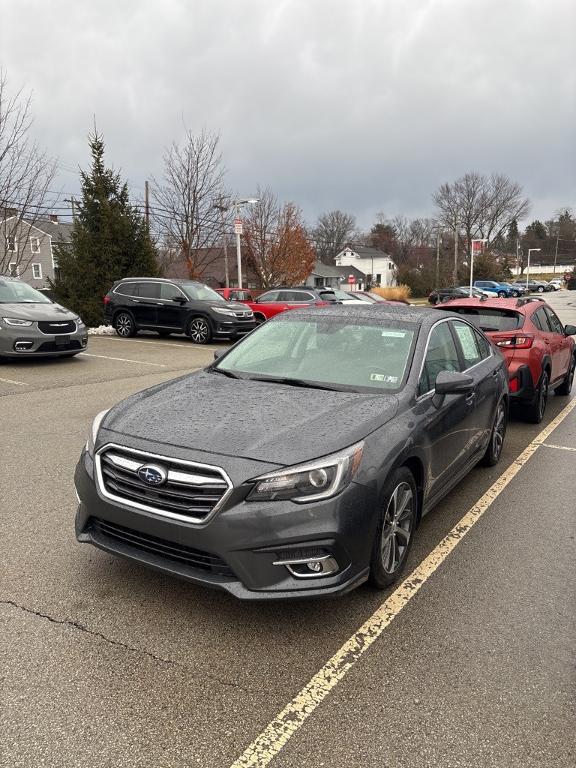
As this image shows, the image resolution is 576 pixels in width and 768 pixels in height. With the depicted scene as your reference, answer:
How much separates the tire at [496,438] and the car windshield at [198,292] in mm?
11240

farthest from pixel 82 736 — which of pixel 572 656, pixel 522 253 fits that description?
pixel 522 253

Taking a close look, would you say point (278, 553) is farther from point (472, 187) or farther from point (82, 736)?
point (472, 187)

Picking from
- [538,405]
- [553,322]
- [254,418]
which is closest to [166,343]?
[553,322]

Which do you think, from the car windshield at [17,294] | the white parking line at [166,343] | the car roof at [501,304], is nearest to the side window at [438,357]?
the car roof at [501,304]

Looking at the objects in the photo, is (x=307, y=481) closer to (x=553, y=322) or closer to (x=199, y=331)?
(x=553, y=322)

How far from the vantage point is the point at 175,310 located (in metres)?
15.8

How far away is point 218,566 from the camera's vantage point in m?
2.65

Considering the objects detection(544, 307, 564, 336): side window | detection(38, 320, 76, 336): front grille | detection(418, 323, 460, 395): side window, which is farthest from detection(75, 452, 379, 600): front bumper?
detection(38, 320, 76, 336): front grille

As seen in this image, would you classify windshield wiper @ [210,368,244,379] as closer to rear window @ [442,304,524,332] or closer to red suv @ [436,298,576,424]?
red suv @ [436,298,576,424]

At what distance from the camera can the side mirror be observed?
362 cm

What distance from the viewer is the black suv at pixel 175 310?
605 inches

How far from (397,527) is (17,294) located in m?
10.4

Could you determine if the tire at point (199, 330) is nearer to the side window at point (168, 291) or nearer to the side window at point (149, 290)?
the side window at point (168, 291)

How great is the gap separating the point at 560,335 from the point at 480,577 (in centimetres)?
582
